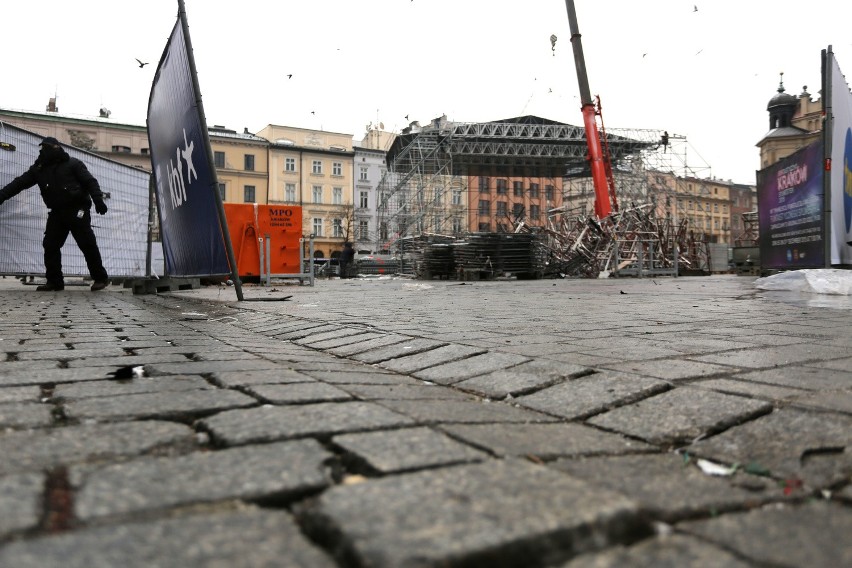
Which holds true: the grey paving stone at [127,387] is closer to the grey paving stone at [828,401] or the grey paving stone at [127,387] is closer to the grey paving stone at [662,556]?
the grey paving stone at [662,556]

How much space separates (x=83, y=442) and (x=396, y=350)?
6.09 ft

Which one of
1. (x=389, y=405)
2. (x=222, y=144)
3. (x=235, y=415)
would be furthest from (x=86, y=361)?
(x=222, y=144)

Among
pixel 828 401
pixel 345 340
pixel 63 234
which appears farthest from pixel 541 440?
pixel 63 234

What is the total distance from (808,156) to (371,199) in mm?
57456

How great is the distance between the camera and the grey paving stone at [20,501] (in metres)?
0.93

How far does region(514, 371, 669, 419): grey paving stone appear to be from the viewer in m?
1.93

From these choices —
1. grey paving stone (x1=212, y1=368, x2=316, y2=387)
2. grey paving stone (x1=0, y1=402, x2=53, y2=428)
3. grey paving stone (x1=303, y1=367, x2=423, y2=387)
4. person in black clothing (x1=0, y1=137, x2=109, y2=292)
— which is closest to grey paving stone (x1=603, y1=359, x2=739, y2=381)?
grey paving stone (x1=303, y1=367, x2=423, y2=387)

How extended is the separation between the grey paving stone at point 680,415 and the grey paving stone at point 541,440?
0.08 meters

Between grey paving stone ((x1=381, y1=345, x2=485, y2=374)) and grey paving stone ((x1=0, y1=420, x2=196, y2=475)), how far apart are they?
1.29m

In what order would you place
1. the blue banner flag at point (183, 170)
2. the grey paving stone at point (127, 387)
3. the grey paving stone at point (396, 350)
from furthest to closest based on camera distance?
1. the blue banner flag at point (183, 170)
2. the grey paving stone at point (396, 350)
3. the grey paving stone at point (127, 387)

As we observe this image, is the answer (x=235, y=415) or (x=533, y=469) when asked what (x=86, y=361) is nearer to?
(x=235, y=415)

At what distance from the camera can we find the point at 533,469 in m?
1.25

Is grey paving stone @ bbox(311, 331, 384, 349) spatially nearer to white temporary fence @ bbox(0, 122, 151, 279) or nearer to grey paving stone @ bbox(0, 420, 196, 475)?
grey paving stone @ bbox(0, 420, 196, 475)

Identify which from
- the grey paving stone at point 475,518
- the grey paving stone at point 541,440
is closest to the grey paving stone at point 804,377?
the grey paving stone at point 541,440
